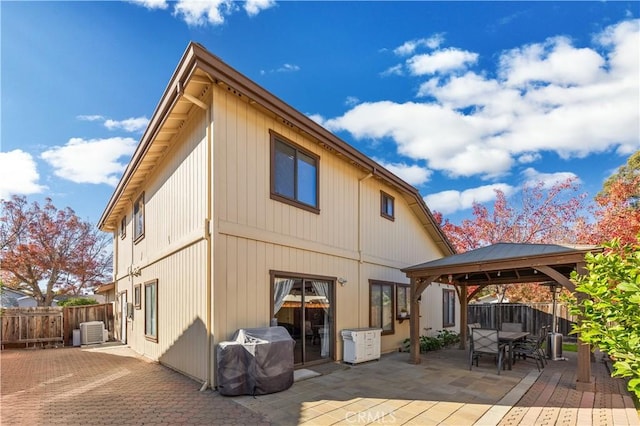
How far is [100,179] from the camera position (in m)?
20.8

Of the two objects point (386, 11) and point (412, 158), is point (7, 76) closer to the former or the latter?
point (386, 11)

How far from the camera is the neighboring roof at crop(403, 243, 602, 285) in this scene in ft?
22.6

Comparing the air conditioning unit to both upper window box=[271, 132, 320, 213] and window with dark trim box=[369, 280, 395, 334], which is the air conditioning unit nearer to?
window with dark trim box=[369, 280, 395, 334]

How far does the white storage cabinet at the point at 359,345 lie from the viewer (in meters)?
8.30

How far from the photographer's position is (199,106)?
21.4 ft

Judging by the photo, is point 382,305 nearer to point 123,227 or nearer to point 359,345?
point 359,345

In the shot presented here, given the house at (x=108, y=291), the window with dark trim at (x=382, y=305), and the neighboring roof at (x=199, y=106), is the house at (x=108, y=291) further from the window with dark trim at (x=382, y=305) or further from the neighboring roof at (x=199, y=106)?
the window with dark trim at (x=382, y=305)

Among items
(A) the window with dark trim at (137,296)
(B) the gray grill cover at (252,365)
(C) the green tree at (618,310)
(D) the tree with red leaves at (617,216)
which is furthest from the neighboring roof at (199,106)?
(D) the tree with red leaves at (617,216)

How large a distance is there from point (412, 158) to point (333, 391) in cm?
1794

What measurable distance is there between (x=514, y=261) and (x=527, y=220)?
43.7ft

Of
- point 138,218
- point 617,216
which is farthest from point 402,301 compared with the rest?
point 138,218

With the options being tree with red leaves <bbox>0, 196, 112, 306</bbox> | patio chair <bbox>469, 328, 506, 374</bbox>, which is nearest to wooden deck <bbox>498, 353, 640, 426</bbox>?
patio chair <bbox>469, 328, 506, 374</bbox>

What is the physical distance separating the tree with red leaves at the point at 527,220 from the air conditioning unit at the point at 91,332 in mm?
15990

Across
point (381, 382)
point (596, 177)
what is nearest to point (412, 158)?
point (596, 177)
